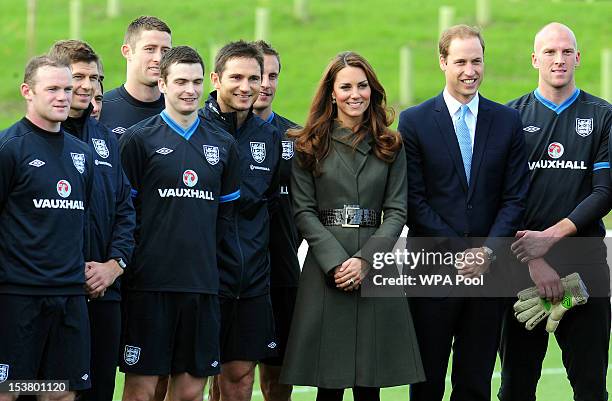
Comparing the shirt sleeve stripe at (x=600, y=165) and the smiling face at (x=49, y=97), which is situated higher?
the smiling face at (x=49, y=97)

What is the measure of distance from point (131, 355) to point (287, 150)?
1562 millimetres

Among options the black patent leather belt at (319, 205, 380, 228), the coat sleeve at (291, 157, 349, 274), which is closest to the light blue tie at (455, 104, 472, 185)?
the black patent leather belt at (319, 205, 380, 228)

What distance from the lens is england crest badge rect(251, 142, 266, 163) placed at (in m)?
6.65

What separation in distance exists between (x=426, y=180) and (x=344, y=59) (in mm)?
821

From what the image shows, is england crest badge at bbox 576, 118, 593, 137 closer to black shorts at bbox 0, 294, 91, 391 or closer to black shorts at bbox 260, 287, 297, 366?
black shorts at bbox 260, 287, 297, 366

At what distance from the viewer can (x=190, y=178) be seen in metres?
6.18

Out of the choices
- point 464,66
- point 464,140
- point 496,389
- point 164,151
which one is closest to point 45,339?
point 164,151

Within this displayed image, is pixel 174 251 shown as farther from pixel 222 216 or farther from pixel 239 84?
pixel 239 84

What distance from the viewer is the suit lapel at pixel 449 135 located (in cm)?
661

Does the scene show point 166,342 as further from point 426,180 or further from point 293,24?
point 293,24

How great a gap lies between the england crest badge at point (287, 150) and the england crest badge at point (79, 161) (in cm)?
143

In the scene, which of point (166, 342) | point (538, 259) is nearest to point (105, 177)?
point (166, 342)

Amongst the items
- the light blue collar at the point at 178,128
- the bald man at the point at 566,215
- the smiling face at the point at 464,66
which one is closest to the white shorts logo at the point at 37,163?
the light blue collar at the point at 178,128

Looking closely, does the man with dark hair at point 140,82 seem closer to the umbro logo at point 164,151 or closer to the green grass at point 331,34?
the umbro logo at point 164,151
